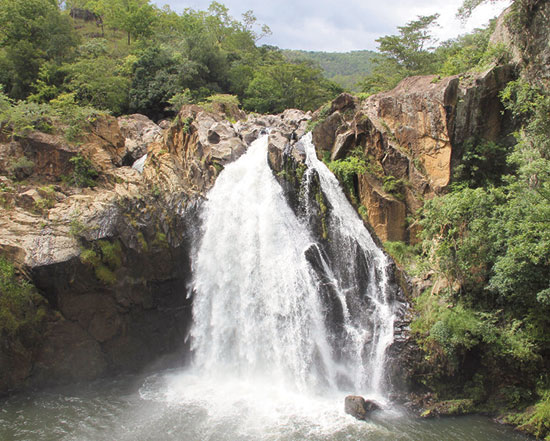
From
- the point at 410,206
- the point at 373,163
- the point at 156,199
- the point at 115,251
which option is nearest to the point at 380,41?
the point at 373,163

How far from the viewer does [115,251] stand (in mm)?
15305

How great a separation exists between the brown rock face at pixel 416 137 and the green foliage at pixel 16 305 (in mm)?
14667

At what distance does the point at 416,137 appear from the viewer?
57.9ft

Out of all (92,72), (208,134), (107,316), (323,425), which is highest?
(92,72)

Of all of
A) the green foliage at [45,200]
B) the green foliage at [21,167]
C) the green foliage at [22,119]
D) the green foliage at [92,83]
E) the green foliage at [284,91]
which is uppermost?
the green foliage at [284,91]

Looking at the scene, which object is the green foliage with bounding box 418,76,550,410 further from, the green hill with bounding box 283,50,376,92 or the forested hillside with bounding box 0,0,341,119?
the green hill with bounding box 283,50,376,92

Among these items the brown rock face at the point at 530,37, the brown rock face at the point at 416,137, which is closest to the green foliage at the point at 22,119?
the brown rock face at the point at 416,137

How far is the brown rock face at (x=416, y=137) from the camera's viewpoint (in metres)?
16.8

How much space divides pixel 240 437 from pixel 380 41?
1203 inches

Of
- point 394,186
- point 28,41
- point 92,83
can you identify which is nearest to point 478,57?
point 394,186

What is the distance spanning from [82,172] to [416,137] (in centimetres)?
1654

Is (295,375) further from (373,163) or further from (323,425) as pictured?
(373,163)

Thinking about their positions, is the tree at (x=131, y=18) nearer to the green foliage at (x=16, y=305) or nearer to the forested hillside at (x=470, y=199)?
the forested hillside at (x=470, y=199)

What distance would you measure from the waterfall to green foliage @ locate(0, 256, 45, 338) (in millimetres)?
6178
